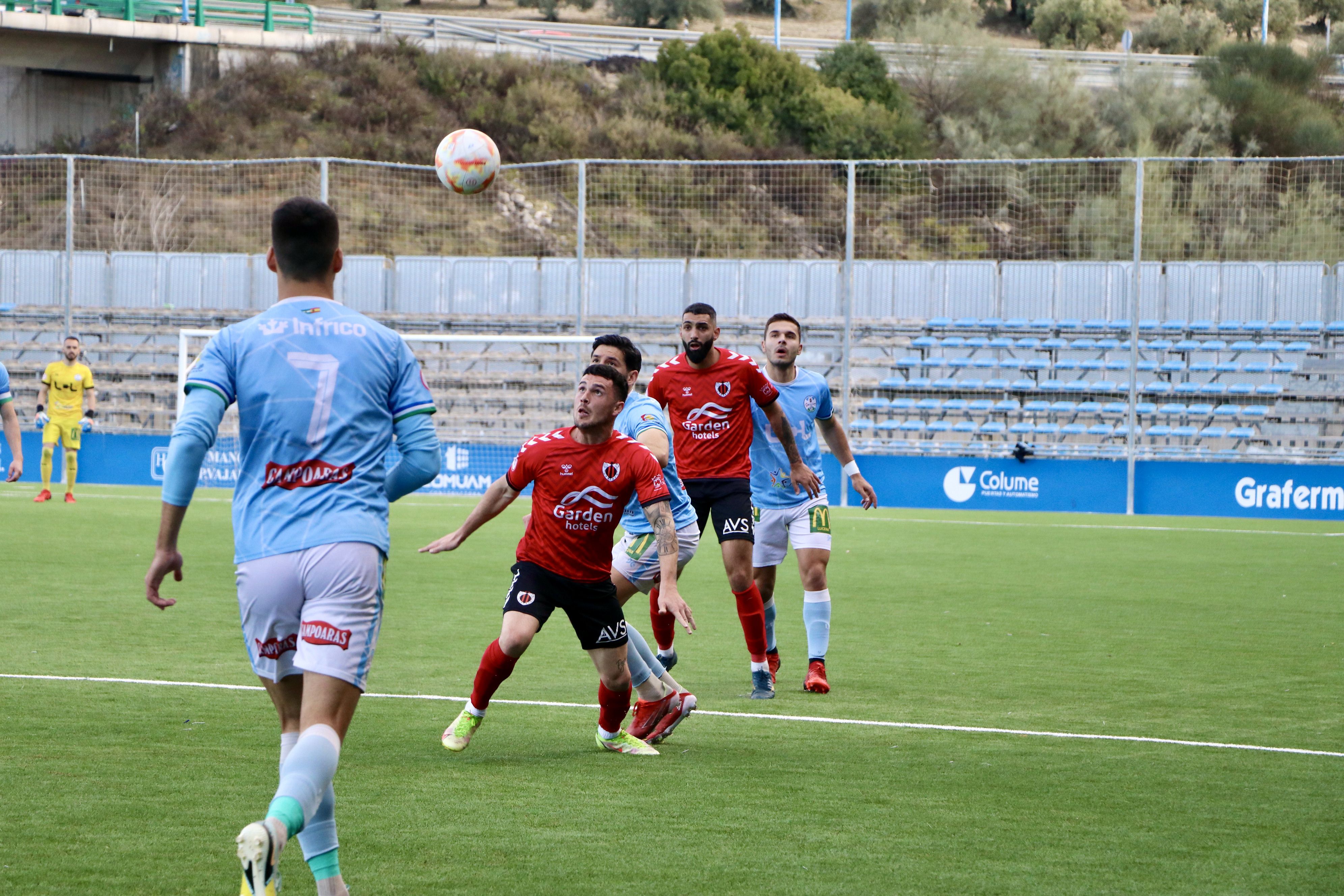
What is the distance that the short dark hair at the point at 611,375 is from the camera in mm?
6145

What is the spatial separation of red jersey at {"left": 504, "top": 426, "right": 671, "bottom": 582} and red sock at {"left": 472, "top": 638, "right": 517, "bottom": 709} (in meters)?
0.40

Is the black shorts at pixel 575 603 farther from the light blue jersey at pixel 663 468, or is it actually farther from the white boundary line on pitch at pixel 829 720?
the white boundary line on pitch at pixel 829 720

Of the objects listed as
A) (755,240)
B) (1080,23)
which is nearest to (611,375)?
(755,240)

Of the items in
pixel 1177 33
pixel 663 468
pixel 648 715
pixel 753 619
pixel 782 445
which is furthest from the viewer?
pixel 1177 33

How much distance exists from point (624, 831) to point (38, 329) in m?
25.5

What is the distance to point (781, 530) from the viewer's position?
8.95 m

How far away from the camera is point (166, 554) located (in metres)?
3.92

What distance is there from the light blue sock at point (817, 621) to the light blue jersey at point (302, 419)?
483cm

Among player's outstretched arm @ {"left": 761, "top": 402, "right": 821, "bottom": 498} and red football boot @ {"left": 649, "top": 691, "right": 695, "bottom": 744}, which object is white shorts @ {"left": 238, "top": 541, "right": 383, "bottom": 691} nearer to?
red football boot @ {"left": 649, "top": 691, "right": 695, "bottom": 744}

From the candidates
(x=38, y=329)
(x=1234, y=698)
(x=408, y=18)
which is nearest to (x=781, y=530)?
(x=1234, y=698)

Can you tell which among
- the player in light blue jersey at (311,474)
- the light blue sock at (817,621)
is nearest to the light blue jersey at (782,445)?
the light blue sock at (817,621)

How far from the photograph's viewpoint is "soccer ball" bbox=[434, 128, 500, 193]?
1516cm

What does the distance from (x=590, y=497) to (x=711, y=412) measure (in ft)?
7.91

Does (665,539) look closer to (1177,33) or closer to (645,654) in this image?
(645,654)
